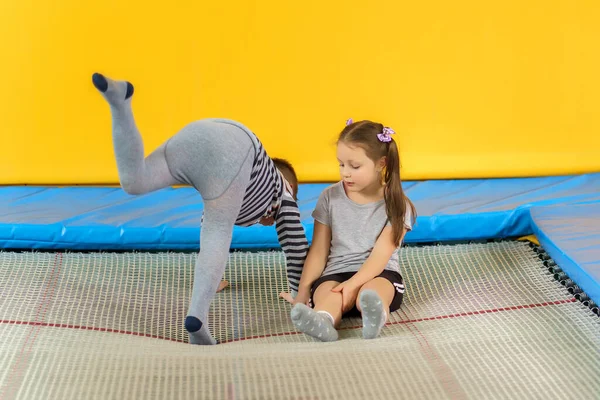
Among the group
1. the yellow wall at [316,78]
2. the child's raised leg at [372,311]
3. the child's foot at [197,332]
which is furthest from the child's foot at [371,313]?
the yellow wall at [316,78]

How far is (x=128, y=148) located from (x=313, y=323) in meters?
0.58

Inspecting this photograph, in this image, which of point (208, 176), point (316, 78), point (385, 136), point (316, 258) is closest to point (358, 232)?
point (316, 258)

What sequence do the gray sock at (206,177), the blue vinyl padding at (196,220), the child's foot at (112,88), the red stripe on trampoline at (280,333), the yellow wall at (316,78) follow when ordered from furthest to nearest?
the yellow wall at (316,78), the blue vinyl padding at (196,220), the red stripe on trampoline at (280,333), the gray sock at (206,177), the child's foot at (112,88)

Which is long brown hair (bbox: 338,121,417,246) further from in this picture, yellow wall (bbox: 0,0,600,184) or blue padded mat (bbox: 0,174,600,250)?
yellow wall (bbox: 0,0,600,184)

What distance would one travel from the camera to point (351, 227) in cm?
200

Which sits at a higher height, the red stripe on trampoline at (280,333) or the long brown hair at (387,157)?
the long brown hair at (387,157)

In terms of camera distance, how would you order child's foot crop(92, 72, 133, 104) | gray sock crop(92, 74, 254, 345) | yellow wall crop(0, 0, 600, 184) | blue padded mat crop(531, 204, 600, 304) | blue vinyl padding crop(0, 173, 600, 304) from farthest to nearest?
yellow wall crop(0, 0, 600, 184) → blue vinyl padding crop(0, 173, 600, 304) → blue padded mat crop(531, 204, 600, 304) → gray sock crop(92, 74, 254, 345) → child's foot crop(92, 72, 133, 104)

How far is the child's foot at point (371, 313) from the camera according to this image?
66.2 inches

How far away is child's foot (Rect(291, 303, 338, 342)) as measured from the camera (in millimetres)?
1664

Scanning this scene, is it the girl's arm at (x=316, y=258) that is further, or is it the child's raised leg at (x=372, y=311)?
the girl's arm at (x=316, y=258)

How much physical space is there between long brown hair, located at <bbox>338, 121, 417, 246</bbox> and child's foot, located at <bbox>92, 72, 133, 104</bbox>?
0.60 m

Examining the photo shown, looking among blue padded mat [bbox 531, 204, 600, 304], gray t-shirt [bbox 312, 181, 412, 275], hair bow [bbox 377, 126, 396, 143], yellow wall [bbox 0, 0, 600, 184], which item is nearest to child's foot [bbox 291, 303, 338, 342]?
gray t-shirt [bbox 312, 181, 412, 275]

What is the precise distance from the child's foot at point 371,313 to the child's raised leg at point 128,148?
54 centimetres

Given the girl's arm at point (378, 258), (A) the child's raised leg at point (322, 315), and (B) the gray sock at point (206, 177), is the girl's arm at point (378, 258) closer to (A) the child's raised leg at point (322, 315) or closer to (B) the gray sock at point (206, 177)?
(A) the child's raised leg at point (322, 315)
